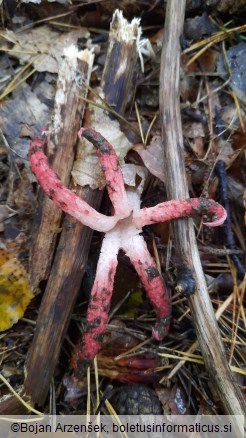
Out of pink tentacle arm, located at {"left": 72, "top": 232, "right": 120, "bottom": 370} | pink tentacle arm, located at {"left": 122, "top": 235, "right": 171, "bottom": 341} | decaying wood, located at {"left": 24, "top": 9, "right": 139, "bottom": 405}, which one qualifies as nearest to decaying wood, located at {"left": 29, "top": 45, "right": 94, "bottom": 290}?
decaying wood, located at {"left": 24, "top": 9, "right": 139, "bottom": 405}

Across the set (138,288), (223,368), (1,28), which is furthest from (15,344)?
(1,28)

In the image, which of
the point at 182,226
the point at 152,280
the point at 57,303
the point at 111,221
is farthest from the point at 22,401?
the point at 182,226

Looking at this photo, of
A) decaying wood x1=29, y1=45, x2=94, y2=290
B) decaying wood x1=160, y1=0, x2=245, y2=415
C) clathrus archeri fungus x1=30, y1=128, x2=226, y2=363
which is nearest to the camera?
decaying wood x1=160, y1=0, x2=245, y2=415

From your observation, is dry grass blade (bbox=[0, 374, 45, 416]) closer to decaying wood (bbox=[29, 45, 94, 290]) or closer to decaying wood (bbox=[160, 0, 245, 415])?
decaying wood (bbox=[29, 45, 94, 290])

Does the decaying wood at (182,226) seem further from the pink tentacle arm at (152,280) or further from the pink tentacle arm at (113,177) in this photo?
the pink tentacle arm at (113,177)

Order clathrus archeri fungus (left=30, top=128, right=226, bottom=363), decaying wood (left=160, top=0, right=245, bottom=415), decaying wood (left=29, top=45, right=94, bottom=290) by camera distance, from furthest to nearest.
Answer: decaying wood (left=29, top=45, right=94, bottom=290) < clathrus archeri fungus (left=30, top=128, right=226, bottom=363) < decaying wood (left=160, top=0, right=245, bottom=415)

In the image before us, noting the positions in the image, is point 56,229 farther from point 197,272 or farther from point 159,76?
point 159,76
